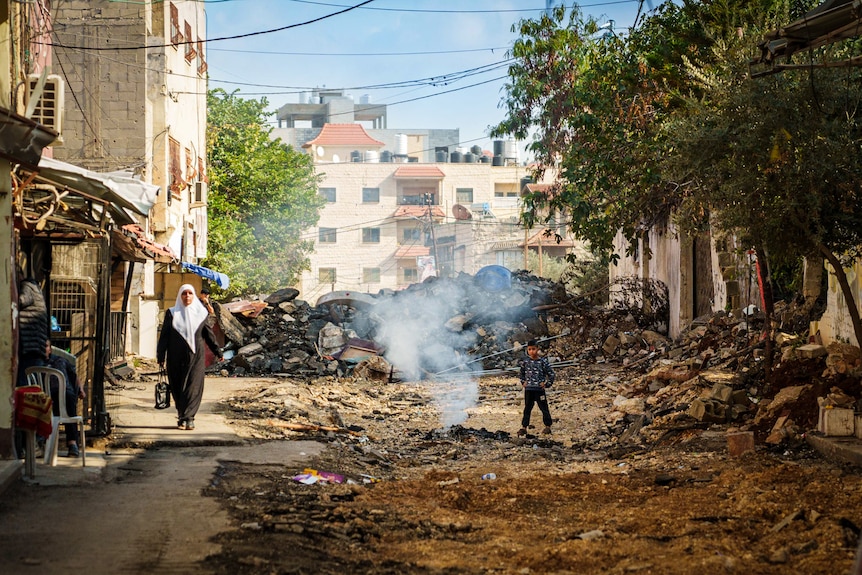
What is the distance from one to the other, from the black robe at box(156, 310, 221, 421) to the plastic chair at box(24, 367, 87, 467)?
2325mm

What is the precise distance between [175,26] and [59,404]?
22.0 meters

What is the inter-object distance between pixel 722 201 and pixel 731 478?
3.40 metres

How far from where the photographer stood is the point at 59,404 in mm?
8867

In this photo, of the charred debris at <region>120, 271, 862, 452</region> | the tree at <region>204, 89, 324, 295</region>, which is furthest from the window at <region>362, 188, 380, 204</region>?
the charred debris at <region>120, 271, 862, 452</region>

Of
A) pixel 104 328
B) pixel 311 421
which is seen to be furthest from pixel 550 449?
pixel 104 328

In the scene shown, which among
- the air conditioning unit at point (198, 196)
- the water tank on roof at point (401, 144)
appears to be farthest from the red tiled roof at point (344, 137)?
the air conditioning unit at point (198, 196)

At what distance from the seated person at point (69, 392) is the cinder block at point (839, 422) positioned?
24.0 ft

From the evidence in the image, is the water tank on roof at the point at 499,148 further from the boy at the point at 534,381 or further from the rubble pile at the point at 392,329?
the boy at the point at 534,381

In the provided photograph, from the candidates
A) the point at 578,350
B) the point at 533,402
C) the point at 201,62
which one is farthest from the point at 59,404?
the point at 201,62

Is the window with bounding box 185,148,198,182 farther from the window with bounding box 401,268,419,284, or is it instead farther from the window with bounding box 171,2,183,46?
the window with bounding box 401,268,419,284

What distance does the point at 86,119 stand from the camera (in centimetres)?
2473

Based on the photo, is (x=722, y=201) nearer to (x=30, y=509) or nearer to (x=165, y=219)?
(x=30, y=509)

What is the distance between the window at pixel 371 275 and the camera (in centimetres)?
6619

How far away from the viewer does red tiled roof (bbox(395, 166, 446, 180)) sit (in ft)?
214
